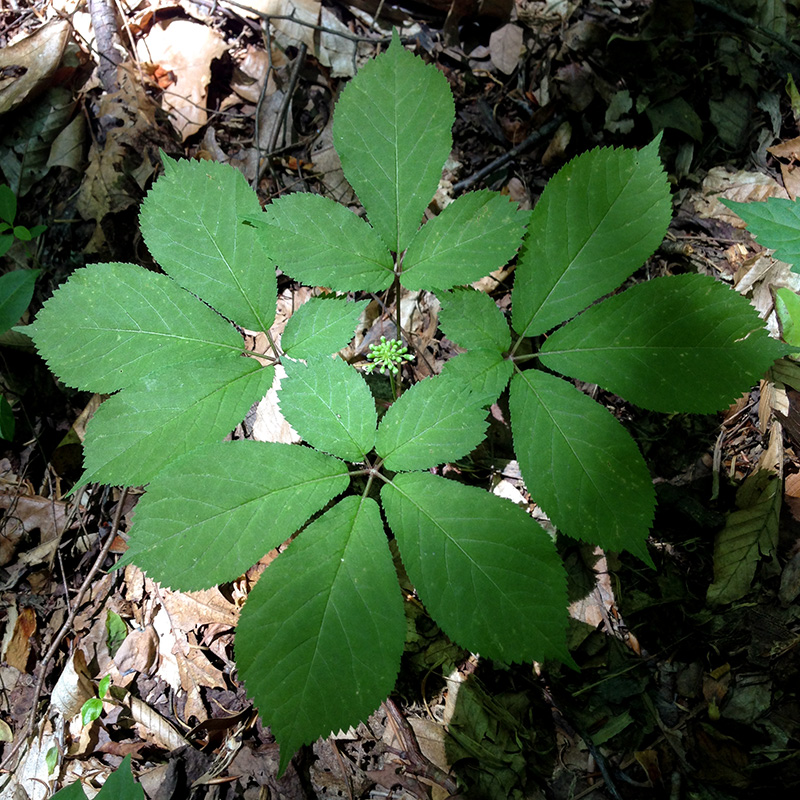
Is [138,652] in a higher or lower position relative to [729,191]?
lower

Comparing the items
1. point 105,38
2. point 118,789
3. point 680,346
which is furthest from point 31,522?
point 680,346

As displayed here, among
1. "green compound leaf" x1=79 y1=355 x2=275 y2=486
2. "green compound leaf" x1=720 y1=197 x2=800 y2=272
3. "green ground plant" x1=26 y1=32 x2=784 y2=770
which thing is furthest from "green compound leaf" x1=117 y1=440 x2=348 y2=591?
"green compound leaf" x1=720 y1=197 x2=800 y2=272

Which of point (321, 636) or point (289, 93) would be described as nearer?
point (321, 636)

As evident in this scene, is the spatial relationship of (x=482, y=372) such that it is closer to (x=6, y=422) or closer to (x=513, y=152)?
(x=513, y=152)

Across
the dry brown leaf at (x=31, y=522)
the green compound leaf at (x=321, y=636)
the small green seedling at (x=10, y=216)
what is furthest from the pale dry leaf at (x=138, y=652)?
the small green seedling at (x=10, y=216)

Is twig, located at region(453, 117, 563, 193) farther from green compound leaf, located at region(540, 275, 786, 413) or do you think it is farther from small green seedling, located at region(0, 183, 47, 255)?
small green seedling, located at region(0, 183, 47, 255)

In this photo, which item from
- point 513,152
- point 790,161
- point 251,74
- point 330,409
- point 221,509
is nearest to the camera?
point 221,509

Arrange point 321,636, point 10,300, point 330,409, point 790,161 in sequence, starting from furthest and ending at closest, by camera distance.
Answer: point 790,161 → point 10,300 → point 330,409 → point 321,636

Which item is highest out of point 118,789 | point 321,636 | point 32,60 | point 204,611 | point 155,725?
point 32,60
